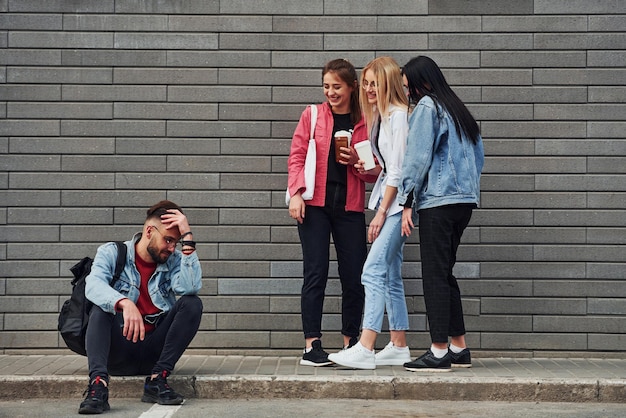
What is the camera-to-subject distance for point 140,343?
242 inches

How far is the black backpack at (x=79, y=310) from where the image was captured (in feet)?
19.6

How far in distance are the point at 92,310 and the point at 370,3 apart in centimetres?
315

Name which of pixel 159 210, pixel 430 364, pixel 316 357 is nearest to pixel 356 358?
pixel 316 357

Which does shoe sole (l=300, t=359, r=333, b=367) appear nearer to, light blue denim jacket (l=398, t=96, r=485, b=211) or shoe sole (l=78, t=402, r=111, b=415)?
light blue denim jacket (l=398, t=96, r=485, b=211)

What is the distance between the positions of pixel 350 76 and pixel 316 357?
194 cm

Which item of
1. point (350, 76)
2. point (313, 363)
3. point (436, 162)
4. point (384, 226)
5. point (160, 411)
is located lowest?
point (160, 411)

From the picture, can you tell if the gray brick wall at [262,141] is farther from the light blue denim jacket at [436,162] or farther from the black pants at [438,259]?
the light blue denim jacket at [436,162]

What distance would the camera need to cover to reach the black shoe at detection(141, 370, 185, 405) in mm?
5863

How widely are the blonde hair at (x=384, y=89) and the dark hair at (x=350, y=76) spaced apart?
12 cm

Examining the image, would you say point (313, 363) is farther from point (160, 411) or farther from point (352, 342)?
point (160, 411)

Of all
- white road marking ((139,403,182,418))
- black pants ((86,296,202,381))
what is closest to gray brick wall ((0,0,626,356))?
black pants ((86,296,202,381))

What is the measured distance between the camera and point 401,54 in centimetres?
743

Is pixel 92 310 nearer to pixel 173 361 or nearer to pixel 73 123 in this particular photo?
pixel 173 361

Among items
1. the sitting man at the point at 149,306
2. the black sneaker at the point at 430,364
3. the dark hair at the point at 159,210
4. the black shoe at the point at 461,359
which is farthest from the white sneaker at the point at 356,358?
the dark hair at the point at 159,210
